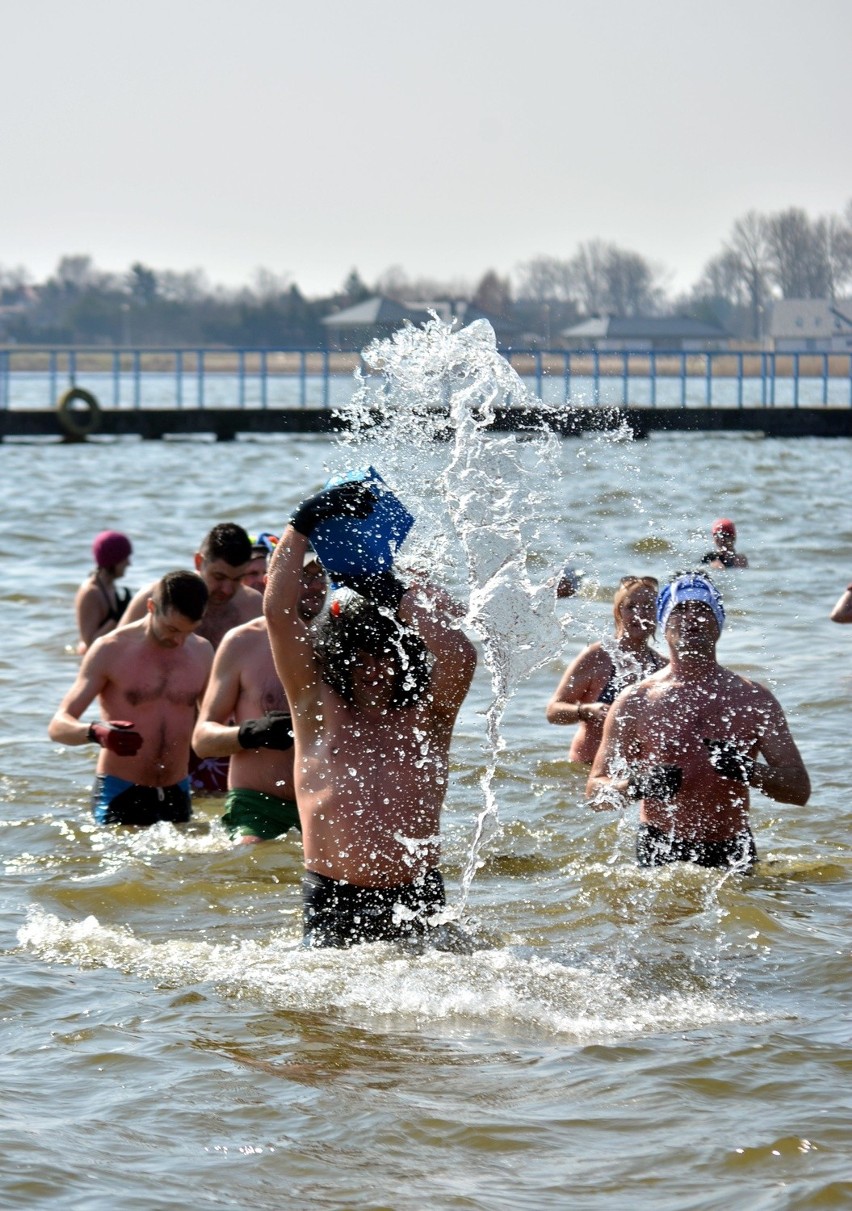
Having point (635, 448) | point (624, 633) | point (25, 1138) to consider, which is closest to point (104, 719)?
point (624, 633)

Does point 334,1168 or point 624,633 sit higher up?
point 624,633

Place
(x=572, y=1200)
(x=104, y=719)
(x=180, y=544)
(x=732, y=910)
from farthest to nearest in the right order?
(x=180, y=544) → (x=104, y=719) → (x=732, y=910) → (x=572, y=1200)

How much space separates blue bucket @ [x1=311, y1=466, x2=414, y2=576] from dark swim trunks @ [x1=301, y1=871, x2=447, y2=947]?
931 millimetres

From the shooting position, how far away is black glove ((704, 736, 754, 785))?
6082 mm

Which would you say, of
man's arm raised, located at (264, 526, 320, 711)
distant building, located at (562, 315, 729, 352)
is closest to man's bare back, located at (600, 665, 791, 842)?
man's arm raised, located at (264, 526, 320, 711)

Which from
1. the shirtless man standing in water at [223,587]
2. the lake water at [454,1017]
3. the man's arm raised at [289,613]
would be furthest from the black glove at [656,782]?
the shirtless man standing in water at [223,587]

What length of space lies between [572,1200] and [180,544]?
56.4ft

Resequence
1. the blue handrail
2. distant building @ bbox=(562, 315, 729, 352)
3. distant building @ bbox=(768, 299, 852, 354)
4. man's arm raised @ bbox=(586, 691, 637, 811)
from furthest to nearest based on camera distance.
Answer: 1. distant building @ bbox=(562, 315, 729, 352)
2. the blue handrail
3. distant building @ bbox=(768, 299, 852, 354)
4. man's arm raised @ bbox=(586, 691, 637, 811)

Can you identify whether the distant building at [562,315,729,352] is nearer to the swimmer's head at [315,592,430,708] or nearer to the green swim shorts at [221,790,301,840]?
the green swim shorts at [221,790,301,840]

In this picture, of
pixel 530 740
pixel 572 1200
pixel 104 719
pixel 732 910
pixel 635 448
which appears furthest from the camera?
pixel 635 448

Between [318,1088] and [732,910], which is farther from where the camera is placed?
[732,910]

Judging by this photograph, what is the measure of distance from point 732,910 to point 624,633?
1.88m

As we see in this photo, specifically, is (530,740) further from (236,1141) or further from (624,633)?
(236,1141)

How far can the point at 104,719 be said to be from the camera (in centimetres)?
764
